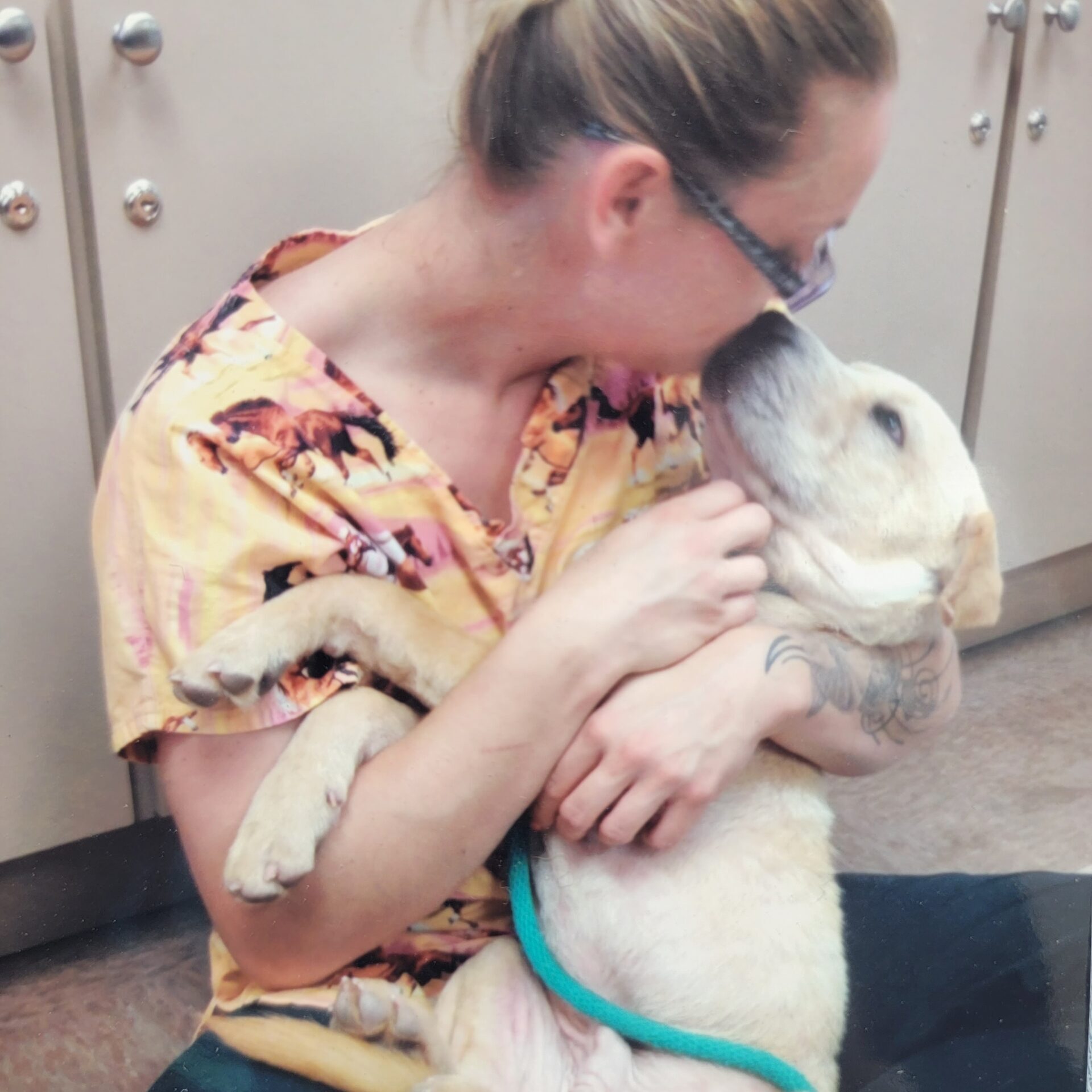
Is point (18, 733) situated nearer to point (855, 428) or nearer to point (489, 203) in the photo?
point (489, 203)

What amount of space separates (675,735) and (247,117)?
0.41 m

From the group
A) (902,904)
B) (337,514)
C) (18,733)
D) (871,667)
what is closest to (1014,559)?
(871,667)

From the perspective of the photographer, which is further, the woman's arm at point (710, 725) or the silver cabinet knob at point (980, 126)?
the woman's arm at point (710, 725)

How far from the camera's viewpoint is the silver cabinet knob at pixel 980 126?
0.48 m

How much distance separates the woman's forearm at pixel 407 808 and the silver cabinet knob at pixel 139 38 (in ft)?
1.14

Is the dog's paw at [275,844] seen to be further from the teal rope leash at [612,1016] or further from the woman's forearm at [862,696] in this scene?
the woman's forearm at [862,696]

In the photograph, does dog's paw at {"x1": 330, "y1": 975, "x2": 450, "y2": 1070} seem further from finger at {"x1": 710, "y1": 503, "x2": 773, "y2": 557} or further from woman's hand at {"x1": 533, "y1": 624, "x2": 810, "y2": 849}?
finger at {"x1": 710, "y1": 503, "x2": 773, "y2": 557}

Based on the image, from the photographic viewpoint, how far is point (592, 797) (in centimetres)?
62

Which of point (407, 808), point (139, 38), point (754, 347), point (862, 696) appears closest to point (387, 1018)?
point (407, 808)

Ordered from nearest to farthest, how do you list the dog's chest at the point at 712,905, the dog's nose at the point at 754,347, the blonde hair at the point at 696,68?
the blonde hair at the point at 696,68, the dog's nose at the point at 754,347, the dog's chest at the point at 712,905

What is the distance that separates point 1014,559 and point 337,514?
36cm

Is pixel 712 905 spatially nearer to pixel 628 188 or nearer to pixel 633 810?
pixel 633 810

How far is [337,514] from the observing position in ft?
1.99

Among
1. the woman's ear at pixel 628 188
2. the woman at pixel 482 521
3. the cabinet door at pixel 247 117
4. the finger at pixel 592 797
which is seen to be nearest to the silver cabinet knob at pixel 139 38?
the cabinet door at pixel 247 117
